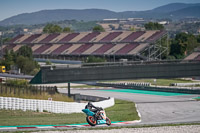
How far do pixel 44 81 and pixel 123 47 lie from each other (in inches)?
2667

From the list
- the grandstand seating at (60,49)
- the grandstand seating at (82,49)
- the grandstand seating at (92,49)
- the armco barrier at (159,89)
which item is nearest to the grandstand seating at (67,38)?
the grandstand seating at (60,49)

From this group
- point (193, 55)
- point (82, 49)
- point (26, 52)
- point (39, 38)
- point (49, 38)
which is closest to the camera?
point (193, 55)

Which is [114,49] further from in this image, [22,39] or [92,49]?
[22,39]

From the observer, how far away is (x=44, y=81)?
164ft

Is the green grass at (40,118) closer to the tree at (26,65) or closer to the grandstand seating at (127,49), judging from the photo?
the tree at (26,65)

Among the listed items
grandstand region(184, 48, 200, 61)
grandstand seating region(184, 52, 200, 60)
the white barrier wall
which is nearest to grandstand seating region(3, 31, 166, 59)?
grandstand region(184, 48, 200, 61)

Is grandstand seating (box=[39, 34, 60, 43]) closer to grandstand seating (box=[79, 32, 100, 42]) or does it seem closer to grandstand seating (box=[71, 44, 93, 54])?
grandstand seating (box=[79, 32, 100, 42])

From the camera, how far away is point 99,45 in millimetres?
125062

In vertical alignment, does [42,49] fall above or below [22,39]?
below

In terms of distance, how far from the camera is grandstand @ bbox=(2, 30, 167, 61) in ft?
365

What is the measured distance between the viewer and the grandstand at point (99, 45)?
111250 millimetres

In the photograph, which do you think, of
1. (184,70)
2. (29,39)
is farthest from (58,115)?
(29,39)

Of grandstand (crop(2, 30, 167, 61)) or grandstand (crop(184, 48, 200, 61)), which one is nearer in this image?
grandstand (crop(184, 48, 200, 61))

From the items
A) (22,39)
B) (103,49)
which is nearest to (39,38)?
(22,39)
